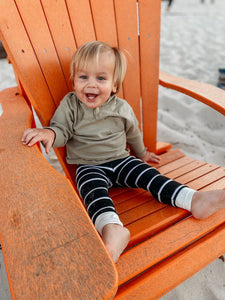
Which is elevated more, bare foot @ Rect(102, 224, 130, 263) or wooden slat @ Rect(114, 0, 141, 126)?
wooden slat @ Rect(114, 0, 141, 126)

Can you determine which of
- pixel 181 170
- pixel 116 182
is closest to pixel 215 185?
pixel 181 170

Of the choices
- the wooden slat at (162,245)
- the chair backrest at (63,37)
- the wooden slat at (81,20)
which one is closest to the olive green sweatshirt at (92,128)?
the chair backrest at (63,37)

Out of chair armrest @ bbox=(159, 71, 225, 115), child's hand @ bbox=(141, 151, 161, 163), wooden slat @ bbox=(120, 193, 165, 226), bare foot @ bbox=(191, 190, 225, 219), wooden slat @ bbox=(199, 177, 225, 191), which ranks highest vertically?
chair armrest @ bbox=(159, 71, 225, 115)

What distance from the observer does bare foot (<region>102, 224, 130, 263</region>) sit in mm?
883

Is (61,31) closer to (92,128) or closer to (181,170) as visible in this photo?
(92,128)

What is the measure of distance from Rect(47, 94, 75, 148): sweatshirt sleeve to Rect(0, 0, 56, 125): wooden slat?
0.28 ft

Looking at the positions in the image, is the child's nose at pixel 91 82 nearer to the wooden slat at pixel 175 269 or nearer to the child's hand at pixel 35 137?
the child's hand at pixel 35 137

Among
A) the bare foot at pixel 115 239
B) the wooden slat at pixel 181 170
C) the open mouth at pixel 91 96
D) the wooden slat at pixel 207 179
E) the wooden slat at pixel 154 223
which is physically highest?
the open mouth at pixel 91 96

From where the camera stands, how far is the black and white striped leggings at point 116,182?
1.15 m

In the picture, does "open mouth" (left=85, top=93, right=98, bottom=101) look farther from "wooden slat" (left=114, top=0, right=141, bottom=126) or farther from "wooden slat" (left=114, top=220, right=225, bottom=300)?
"wooden slat" (left=114, top=220, right=225, bottom=300)

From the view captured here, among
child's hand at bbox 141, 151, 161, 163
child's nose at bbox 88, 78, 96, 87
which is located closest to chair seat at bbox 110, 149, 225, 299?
child's hand at bbox 141, 151, 161, 163

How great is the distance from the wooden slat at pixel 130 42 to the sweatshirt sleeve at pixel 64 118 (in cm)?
42

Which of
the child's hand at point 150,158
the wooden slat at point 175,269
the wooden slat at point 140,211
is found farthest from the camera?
the child's hand at point 150,158

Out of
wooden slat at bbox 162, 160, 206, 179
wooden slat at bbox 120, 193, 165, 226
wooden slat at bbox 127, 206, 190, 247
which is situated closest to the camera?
wooden slat at bbox 127, 206, 190, 247
